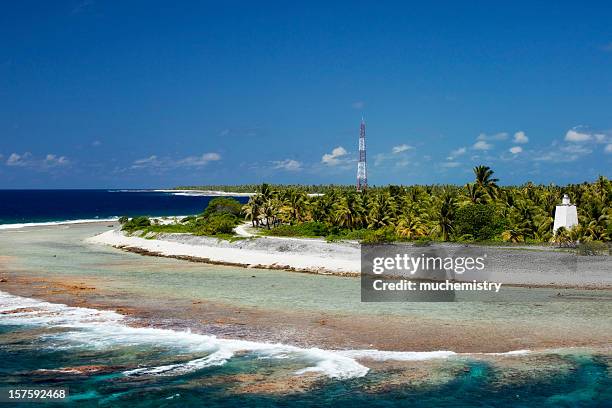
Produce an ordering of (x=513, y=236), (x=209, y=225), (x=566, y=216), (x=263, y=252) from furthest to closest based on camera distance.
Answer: (x=209, y=225) → (x=263, y=252) → (x=513, y=236) → (x=566, y=216)

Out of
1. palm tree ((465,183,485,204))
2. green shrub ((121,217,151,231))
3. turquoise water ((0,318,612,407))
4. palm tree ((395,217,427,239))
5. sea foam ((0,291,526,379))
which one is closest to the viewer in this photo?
turquoise water ((0,318,612,407))

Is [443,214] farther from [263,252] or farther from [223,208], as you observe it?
[223,208]

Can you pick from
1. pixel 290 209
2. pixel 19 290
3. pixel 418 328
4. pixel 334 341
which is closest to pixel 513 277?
pixel 418 328

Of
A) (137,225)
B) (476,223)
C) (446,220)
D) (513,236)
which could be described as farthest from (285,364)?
(137,225)

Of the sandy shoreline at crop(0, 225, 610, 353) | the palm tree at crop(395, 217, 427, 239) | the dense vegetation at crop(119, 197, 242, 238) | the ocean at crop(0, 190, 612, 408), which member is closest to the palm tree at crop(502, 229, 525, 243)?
the palm tree at crop(395, 217, 427, 239)

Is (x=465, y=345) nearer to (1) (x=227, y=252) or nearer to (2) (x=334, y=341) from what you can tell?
(2) (x=334, y=341)

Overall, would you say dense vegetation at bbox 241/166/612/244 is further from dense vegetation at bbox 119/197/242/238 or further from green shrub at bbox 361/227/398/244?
dense vegetation at bbox 119/197/242/238

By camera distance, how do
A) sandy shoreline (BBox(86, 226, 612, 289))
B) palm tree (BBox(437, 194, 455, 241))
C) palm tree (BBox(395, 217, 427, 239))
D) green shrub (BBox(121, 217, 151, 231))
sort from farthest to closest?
green shrub (BBox(121, 217, 151, 231)) < palm tree (BBox(395, 217, 427, 239)) < palm tree (BBox(437, 194, 455, 241)) < sandy shoreline (BBox(86, 226, 612, 289))

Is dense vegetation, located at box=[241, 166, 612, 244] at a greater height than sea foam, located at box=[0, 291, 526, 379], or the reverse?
dense vegetation, located at box=[241, 166, 612, 244]
